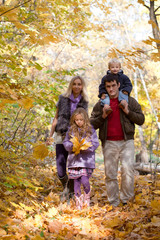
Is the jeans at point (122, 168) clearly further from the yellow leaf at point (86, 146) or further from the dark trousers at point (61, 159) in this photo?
the dark trousers at point (61, 159)

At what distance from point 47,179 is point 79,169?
63.4 inches

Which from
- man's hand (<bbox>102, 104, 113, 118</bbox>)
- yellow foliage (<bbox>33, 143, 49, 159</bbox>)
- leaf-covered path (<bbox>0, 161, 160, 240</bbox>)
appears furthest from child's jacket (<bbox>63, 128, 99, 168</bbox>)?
yellow foliage (<bbox>33, 143, 49, 159</bbox>)

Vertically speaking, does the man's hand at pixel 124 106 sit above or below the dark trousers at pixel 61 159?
above

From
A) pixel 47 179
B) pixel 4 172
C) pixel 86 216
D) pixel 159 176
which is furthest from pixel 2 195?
pixel 159 176

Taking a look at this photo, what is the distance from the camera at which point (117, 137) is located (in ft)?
10.9

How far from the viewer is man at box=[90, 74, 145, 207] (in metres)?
3.24

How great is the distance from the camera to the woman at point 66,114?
3.65 meters

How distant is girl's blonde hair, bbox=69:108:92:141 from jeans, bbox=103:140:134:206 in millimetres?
328

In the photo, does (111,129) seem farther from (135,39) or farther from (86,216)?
(135,39)

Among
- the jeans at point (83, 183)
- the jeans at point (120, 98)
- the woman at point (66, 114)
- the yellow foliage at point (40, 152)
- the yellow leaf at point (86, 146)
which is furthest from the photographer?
the woman at point (66, 114)

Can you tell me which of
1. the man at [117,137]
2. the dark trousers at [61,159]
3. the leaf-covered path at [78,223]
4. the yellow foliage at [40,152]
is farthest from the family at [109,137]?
the yellow foliage at [40,152]

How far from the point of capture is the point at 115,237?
2184mm

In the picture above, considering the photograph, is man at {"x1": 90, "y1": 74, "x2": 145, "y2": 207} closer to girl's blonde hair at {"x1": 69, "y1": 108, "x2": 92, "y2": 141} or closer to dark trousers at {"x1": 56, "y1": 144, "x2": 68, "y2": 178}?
girl's blonde hair at {"x1": 69, "y1": 108, "x2": 92, "y2": 141}

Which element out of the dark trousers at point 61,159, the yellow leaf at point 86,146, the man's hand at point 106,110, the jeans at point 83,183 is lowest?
the jeans at point 83,183
